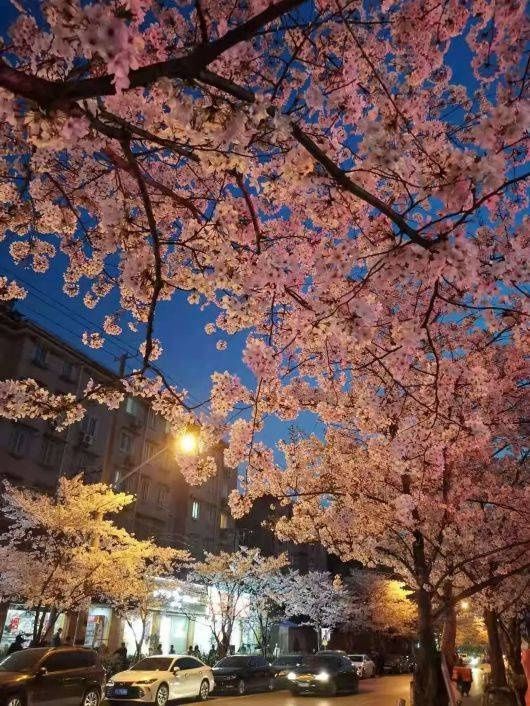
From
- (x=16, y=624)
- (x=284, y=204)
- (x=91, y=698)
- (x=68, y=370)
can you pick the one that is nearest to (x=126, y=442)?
(x=68, y=370)

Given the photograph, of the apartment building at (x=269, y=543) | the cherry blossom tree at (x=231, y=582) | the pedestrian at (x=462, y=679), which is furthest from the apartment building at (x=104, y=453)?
the pedestrian at (x=462, y=679)

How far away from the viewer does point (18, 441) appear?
29.2 metres

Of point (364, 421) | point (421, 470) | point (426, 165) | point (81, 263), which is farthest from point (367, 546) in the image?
point (426, 165)

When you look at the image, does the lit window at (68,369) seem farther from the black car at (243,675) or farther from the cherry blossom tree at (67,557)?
the black car at (243,675)

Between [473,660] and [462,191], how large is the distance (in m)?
69.7

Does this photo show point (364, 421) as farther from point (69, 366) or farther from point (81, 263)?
point (69, 366)

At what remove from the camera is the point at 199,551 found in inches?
1652

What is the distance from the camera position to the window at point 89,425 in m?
33.8

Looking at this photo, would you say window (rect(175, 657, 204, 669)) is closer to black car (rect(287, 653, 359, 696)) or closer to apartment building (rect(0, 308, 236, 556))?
black car (rect(287, 653, 359, 696))

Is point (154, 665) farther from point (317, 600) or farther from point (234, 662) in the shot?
point (317, 600)

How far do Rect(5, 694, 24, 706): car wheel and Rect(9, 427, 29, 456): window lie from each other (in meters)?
18.1

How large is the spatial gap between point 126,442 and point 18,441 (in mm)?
9481

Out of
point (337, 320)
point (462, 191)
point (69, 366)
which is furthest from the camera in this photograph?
point (69, 366)

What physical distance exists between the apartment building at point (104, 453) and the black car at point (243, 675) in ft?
30.6
